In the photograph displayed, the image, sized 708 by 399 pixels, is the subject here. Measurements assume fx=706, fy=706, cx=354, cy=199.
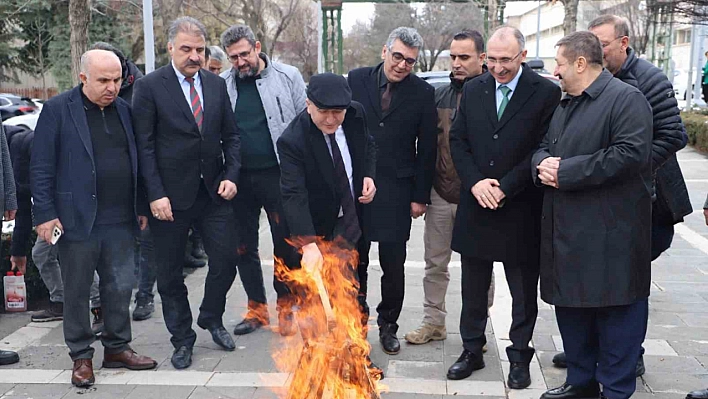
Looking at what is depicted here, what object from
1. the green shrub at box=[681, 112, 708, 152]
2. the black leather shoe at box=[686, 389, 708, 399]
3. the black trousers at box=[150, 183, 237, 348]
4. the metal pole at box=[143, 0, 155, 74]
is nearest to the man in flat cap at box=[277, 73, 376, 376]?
the black trousers at box=[150, 183, 237, 348]

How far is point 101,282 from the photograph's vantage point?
4.73m

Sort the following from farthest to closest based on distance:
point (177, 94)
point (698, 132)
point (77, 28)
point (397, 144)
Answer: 1. point (698, 132)
2. point (77, 28)
3. point (397, 144)
4. point (177, 94)

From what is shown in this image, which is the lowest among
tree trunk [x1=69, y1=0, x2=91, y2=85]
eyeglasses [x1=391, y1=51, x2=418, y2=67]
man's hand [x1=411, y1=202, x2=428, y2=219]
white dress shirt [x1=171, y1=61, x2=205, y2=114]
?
man's hand [x1=411, y1=202, x2=428, y2=219]

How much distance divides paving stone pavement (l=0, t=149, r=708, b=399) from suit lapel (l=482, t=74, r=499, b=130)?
1.68 meters

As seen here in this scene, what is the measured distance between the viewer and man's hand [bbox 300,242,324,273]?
162 inches

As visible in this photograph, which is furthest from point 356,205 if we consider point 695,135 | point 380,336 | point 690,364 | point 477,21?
point 477,21

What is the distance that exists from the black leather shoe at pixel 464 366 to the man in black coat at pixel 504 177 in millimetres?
245

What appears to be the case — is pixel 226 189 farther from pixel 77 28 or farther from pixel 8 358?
pixel 77 28

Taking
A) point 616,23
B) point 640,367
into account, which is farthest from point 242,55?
point 640,367

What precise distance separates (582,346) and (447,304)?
2.15 meters

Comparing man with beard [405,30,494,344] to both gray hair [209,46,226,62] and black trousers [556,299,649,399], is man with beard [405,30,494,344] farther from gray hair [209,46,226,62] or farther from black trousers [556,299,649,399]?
gray hair [209,46,226,62]

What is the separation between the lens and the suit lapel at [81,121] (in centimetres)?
445

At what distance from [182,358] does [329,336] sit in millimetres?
1519

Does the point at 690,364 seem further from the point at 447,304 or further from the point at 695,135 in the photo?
the point at 695,135
